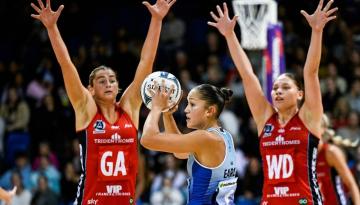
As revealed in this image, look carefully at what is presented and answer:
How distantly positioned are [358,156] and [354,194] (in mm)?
3188

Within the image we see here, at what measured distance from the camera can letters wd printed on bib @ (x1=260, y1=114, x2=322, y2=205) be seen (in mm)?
7078

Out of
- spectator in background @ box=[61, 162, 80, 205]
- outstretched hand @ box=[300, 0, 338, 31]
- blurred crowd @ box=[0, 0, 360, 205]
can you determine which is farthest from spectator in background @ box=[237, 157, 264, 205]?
outstretched hand @ box=[300, 0, 338, 31]

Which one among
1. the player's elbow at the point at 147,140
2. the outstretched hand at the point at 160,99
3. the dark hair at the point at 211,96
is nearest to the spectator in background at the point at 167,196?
the dark hair at the point at 211,96

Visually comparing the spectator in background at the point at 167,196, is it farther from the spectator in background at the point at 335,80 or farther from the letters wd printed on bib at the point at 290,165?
the letters wd printed on bib at the point at 290,165

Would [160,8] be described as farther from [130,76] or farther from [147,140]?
[130,76]

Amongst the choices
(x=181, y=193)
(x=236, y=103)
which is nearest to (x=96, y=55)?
(x=236, y=103)

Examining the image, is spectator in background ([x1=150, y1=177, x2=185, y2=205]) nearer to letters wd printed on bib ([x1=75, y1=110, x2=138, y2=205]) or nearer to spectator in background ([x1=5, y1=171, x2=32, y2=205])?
spectator in background ([x1=5, y1=171, x2=32, y2=205])

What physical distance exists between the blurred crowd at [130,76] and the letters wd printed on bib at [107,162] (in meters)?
5.42

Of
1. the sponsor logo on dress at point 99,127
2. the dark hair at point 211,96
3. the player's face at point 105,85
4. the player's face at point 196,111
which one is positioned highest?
the player's face at point 105,85

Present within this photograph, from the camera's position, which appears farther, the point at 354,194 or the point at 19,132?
the point at 19,132

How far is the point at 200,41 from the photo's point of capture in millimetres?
16328

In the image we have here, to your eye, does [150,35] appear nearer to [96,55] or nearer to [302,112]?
[302,112]

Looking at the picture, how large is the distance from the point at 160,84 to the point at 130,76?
8.42 metres

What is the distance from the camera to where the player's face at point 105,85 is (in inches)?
286
